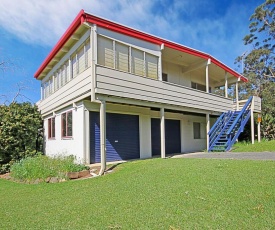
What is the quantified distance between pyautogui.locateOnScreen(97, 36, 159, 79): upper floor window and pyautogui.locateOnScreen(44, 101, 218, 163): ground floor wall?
2111 millimetres

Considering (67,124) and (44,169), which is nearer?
(44,169)

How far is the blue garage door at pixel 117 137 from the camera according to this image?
10359 millimetres

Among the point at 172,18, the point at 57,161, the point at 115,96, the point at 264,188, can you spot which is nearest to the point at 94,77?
the point at 115,96

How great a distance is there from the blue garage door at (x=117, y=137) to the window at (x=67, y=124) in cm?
135

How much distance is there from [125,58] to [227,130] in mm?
7598

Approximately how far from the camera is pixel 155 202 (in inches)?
167

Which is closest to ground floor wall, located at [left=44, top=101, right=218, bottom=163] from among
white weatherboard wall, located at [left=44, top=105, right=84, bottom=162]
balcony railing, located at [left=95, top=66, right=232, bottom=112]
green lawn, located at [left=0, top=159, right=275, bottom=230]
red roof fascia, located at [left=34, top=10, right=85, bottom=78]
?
white weatherboard wall, located at [left=44, top=105, right=84, bottom=162]

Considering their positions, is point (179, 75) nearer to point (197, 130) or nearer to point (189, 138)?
point (197, 130)

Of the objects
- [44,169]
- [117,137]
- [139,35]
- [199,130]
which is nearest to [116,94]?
[117,137]

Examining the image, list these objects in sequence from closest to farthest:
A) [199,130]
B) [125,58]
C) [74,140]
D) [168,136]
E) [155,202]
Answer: [155,202]
[125,58]
[74,140]
[168,136]
[199,130]

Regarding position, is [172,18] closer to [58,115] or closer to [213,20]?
[213,20]

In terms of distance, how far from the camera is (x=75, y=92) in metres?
10.1

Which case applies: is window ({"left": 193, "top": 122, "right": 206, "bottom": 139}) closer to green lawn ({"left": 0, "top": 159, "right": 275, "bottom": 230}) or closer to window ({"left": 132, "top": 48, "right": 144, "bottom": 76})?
window ({"left": 132, "top": 48, "right": 144, "bottom": 76})

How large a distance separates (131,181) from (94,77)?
4144 millimetres
